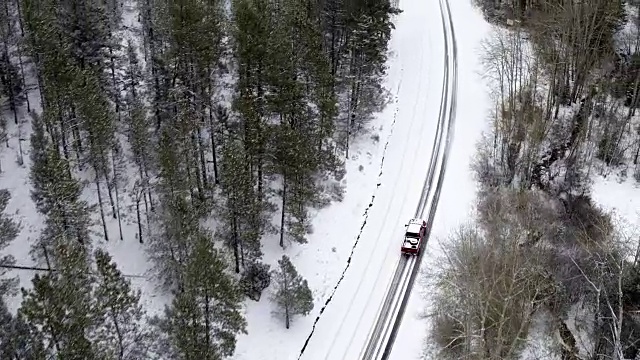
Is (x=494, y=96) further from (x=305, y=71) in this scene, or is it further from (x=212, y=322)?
(x=212, y=322)

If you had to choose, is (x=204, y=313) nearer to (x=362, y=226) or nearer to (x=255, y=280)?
(x=255, y=280)

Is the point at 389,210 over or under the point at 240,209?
under

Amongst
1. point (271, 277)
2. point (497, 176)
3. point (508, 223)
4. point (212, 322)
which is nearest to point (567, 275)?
point (508, 223)

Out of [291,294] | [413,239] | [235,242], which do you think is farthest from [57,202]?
[413,239]

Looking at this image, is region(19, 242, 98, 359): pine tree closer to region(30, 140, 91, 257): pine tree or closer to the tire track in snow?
region(30, 140, 91, 257): pine tree

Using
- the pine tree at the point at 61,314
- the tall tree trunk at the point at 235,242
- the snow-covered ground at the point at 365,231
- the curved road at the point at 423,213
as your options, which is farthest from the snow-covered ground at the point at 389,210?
the pine tree at the point at 61,314

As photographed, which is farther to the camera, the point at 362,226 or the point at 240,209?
the point at 362,226

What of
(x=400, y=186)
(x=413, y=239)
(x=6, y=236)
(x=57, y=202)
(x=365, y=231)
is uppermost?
(x=57, y=202)
